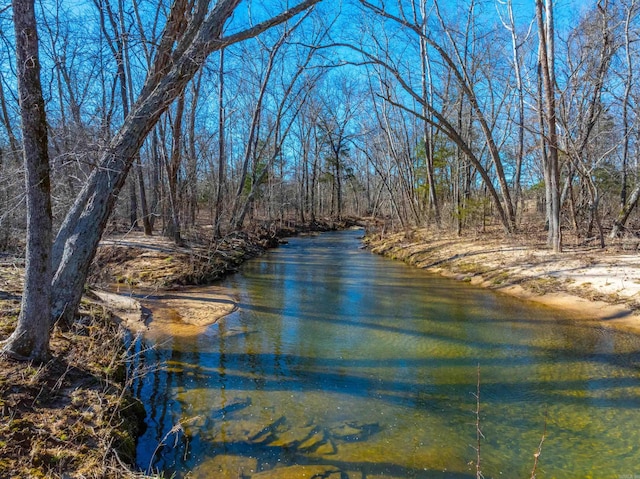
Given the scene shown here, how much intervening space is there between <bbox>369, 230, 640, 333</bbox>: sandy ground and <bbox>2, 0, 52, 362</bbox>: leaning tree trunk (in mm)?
9317

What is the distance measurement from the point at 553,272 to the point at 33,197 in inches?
445

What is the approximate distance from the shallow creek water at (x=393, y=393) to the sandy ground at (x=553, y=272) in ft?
2.70

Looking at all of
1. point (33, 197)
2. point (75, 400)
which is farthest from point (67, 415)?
point (33, 197)

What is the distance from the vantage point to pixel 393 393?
5.06 metres

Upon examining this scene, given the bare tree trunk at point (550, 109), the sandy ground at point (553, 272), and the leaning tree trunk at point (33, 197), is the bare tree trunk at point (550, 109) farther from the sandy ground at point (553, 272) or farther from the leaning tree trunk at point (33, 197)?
the leaning tree trunk at point (33, 197)

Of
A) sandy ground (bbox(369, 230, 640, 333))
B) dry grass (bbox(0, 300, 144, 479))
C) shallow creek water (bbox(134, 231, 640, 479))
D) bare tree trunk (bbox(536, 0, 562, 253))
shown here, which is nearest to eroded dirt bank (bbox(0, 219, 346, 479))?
dry grass (bbox(0, 300, 144, 479))

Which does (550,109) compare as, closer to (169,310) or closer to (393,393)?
(393,393)

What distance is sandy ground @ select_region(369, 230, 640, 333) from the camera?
823cm

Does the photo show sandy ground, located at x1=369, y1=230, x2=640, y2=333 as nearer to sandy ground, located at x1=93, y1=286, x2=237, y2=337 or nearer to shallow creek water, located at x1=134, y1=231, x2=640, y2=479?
shallow creek water, located at x1=134, y1=231, x2=640, y2=479

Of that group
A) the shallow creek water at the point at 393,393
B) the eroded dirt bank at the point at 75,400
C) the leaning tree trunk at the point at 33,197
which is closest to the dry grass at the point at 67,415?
the eroded dirt bank at the point at 75,400

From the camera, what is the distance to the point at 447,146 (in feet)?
82.8

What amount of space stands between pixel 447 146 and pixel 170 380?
2382 centimetres

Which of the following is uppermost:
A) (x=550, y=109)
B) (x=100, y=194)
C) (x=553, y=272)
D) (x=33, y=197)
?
(x=550, y=109)

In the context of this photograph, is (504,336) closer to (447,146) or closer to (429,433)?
(429,433)
